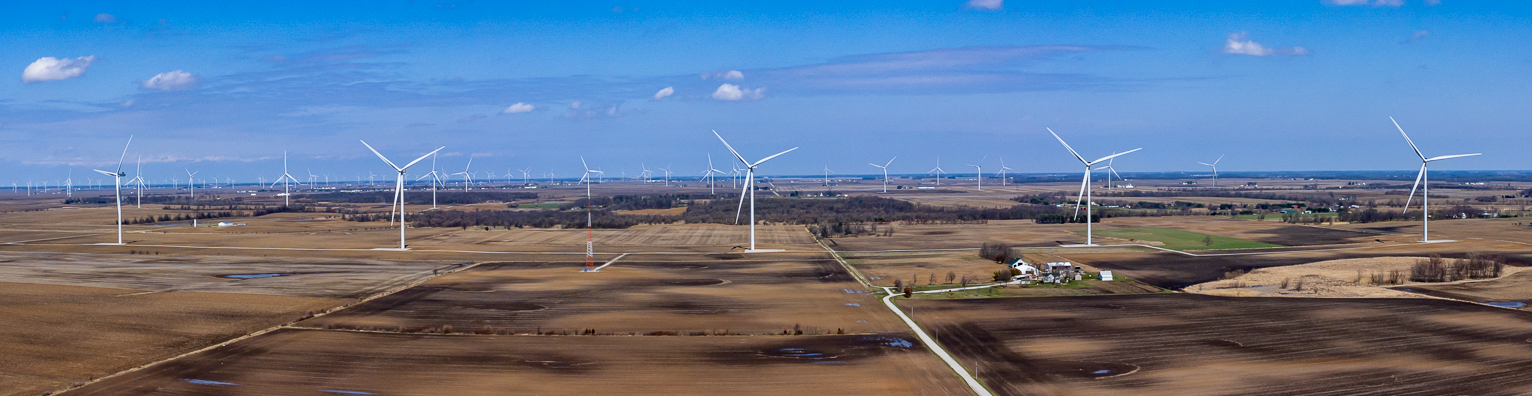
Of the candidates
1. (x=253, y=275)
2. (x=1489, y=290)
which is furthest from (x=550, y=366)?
(x=1489, y=290)

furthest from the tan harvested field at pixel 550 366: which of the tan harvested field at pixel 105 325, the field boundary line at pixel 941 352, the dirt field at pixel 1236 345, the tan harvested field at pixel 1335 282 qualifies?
the tan harvested field at pixel 1335 282

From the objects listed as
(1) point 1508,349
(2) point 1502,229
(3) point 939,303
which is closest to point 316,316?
(3) point 939,303

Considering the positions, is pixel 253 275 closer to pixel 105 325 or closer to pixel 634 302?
pixel 105 325

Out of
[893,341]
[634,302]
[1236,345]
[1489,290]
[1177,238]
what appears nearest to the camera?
[1236,345]

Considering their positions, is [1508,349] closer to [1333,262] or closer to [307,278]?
[1333,262]

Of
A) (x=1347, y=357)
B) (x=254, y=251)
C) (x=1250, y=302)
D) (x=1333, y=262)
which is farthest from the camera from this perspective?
(x=254, y=251)

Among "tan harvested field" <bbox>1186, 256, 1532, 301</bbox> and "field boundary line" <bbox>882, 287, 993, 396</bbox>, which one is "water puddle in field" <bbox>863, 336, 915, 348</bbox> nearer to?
"field boundary line" <bbox>882, 287, 993, 396</bbox>
